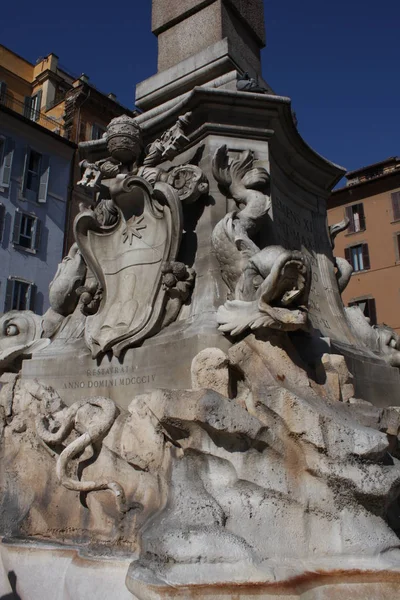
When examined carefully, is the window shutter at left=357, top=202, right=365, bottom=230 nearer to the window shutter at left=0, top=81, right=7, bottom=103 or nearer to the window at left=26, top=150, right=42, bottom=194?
the window at left=26, top=150, right=42, bottom=194

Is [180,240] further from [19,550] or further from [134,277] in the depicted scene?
[19,550]

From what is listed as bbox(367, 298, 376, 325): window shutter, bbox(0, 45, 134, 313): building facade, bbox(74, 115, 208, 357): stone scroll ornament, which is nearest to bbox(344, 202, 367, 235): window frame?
bbox(367, 298, 376, 325): window shutter

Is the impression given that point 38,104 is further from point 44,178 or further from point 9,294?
point 9,294

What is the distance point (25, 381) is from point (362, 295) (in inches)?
961

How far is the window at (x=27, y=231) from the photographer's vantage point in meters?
22.1

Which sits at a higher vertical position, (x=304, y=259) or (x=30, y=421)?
(x=304, y=259)

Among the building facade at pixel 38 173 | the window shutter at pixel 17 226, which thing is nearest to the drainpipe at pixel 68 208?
the building facade at pixel 38 173

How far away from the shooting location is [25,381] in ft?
15.1

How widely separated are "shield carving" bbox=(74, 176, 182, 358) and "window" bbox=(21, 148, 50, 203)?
1913 centimetres

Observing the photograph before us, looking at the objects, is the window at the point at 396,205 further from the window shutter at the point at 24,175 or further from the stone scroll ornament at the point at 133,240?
the stone scroll ornament at the point at 133,240

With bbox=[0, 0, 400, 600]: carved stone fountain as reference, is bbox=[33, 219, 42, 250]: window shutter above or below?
above

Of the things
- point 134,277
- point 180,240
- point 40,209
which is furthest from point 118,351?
point 40,209

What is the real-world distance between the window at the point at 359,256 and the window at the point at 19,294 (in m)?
15.0

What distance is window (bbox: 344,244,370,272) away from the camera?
2788 cm
